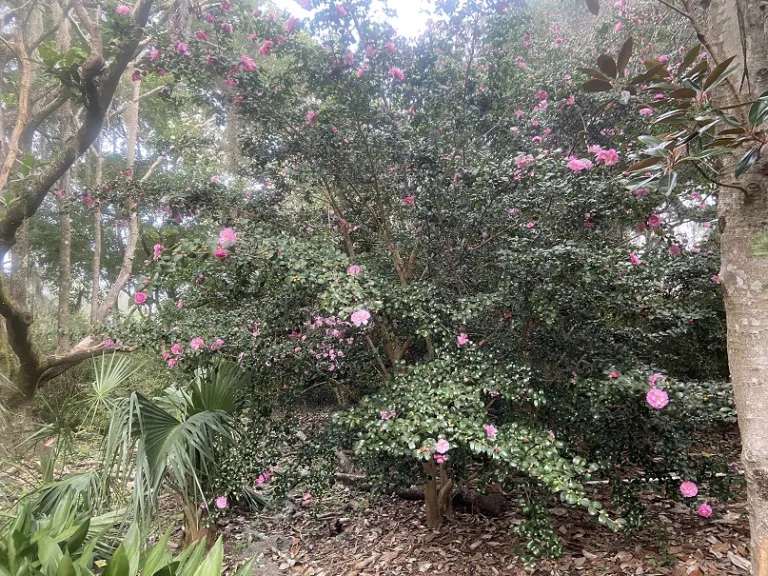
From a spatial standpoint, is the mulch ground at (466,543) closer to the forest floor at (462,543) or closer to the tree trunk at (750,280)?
the forest floor at (462,543)

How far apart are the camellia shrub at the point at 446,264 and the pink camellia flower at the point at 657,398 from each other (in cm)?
2

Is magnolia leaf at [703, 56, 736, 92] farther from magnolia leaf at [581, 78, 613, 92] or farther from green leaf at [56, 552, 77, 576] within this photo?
green leaf at [56, 552, 77, 576]

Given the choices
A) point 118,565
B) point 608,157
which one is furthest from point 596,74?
point 118,565

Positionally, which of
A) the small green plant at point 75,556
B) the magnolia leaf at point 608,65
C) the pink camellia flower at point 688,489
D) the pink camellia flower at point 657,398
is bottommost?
the small green plant at point 75,556

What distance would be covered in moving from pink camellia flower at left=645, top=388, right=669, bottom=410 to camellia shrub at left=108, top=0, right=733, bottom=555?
2 centimetres

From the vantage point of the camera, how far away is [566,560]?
2229 mm

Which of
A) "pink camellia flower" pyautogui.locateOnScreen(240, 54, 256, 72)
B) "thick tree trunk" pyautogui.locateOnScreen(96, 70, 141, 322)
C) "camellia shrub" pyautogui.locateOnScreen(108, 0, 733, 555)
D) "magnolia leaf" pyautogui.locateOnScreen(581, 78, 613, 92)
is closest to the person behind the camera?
"magnolia leaf" pyautogui.locateOnScreen(581, 78, 613, 92)

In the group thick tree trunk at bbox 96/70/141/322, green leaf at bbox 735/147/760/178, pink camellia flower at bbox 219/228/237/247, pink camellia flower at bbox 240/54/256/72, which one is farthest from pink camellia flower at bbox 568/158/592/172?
thick tree trunk at bbox 96/70/141/322

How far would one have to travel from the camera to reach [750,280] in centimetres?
125

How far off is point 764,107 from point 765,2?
23.7 inches

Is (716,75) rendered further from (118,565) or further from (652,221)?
(118,565)

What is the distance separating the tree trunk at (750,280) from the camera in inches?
47.5

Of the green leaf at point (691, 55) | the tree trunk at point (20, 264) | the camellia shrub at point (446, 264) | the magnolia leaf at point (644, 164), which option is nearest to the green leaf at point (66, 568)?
the camellia shrub at point (446, 264)

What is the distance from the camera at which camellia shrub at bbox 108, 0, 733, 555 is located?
1.89 meters
